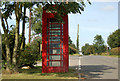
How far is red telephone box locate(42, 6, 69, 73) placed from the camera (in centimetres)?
1191

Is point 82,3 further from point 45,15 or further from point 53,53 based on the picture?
point 53,53

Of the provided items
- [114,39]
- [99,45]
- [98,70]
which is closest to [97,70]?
[98,70]

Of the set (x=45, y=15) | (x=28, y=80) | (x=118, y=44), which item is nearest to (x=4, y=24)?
(x=45, y=15)

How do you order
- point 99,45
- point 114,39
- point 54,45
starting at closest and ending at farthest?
point 54,45 → point 114,39 → point 99,45

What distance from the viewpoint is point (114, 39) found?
8462 cm

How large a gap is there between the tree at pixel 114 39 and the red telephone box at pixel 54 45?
2831 inches

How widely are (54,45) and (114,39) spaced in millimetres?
76352

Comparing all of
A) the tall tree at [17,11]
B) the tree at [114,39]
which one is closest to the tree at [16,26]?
the tall tree at [17,11]

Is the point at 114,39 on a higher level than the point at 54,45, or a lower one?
higher

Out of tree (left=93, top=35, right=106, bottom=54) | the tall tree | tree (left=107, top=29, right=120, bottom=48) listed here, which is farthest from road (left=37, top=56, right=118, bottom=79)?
tree (left=93, top=35, right=106, bottom=54)

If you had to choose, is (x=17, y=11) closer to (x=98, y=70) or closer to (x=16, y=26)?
(x=16, y=26)

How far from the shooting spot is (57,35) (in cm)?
1226

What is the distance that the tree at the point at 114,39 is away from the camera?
81.9 metres

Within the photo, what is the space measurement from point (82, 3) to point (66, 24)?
209cm
